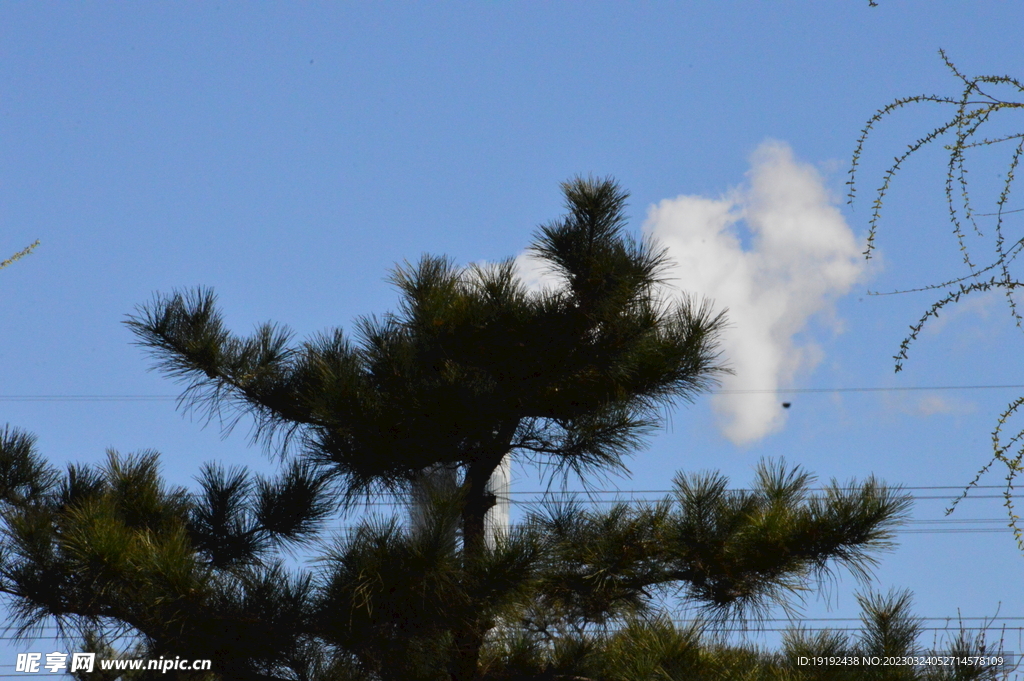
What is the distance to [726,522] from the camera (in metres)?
3.00

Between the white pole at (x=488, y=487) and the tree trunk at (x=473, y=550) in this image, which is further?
the white pole at (x=488, y=487)

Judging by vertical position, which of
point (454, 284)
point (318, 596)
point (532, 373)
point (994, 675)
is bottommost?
point (994, 675)

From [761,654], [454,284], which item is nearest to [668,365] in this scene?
[454,284]

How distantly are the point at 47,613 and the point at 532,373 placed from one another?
70.6 inches

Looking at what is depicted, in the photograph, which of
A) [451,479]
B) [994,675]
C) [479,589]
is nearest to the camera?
[479,589]

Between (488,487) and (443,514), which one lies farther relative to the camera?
(488,487)

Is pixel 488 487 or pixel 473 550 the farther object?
pixel 488 487

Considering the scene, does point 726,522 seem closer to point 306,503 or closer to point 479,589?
point 479,589

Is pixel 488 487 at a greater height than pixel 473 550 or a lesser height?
greater

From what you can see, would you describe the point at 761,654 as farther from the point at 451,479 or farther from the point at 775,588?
the point at 451,479

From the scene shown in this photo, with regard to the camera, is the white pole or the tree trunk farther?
the white pole

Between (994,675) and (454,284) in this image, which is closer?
(994,675)

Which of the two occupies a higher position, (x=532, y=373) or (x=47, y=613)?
(x=532, y=373)

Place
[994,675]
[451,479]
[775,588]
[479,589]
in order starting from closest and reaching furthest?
[479,589] → [994,675] → [775,588] → [451,479]
